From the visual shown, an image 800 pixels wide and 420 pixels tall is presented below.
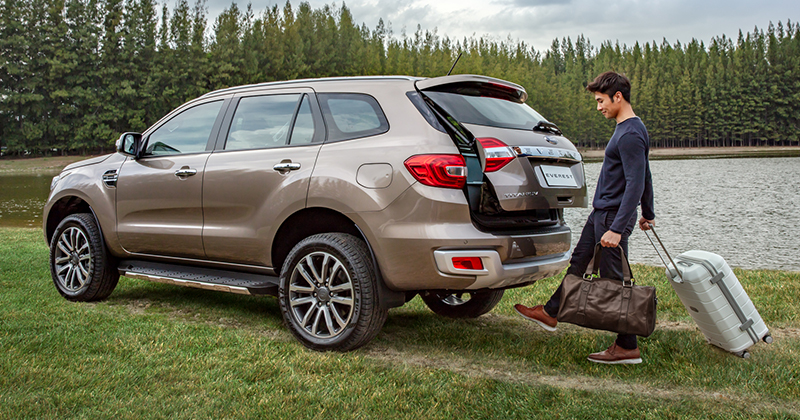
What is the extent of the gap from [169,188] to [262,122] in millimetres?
1040

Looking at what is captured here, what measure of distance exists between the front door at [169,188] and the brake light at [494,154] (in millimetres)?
2329

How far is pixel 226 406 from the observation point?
10.7ft

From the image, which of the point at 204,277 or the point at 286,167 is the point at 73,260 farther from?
the point at 286,167

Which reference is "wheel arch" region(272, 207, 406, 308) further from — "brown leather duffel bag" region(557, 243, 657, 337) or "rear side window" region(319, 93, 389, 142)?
"brown leather duffel bag" region(557, 243, 657, 337)

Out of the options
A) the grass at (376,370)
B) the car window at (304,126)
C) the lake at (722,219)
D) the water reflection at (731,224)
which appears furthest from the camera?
the lake at (722,219)

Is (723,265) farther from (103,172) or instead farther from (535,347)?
(103,172)

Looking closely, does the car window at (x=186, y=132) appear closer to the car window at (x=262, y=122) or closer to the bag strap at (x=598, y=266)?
the car window at (x=262, y=122)

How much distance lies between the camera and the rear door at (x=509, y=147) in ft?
12.8

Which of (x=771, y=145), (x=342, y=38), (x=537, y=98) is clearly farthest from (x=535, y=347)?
(x=771, y=145)

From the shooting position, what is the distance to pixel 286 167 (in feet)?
14.3

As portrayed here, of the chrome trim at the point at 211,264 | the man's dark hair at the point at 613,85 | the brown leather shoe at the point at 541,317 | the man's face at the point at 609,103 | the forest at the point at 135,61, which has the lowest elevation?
the brown leather shoe at the point at 541,317

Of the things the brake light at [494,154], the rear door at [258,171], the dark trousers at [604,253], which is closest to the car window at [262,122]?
the rear door at [258,171]

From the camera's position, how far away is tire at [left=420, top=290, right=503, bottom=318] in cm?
514

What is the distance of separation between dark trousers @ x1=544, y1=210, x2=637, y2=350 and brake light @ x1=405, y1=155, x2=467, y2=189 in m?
0.99
